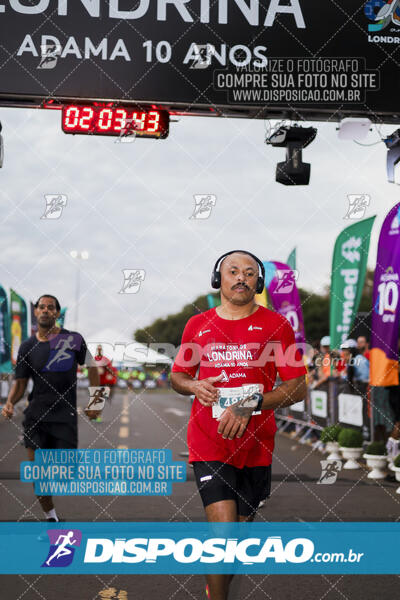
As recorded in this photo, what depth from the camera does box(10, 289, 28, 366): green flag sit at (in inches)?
821

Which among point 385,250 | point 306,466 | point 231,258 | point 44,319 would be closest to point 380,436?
point 306,466

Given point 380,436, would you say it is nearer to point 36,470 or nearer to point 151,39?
point 36,470

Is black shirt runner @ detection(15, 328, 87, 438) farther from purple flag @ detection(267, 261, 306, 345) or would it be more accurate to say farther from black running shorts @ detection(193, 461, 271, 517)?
purple flag @ detection(267, 261, 306, 345)

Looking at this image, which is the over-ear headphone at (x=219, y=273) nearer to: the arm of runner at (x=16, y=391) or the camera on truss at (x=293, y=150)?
the arm of runner at (x=16, y=391)

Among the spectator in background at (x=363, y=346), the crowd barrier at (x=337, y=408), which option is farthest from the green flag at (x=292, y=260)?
the spectator in background at (x=363, y=346)

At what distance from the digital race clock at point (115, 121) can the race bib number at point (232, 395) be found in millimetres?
4377

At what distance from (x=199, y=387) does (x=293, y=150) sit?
185 inches

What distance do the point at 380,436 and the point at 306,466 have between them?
1262 millimetres

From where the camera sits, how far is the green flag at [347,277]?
12.3 meters

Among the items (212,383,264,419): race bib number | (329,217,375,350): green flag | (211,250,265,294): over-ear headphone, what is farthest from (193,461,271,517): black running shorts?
(329,217,375,350): green flag

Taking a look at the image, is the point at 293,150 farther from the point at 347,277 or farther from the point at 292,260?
the point at 292,260

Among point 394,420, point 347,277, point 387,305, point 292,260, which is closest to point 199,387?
point 387,305

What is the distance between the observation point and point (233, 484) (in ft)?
14.2

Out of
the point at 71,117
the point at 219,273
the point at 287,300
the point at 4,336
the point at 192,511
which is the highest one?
the point at 71,117
